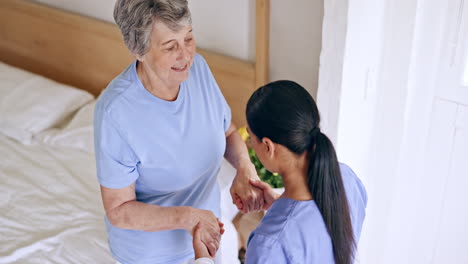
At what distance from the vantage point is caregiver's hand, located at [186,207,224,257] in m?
1.43

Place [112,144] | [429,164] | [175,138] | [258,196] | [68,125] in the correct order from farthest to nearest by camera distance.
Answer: [68,125] < [429,164] < [258,196] < [175,138] < [112,144]

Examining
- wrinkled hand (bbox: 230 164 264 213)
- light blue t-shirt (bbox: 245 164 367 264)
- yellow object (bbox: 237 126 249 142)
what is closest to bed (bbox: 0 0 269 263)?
yellow object (bbox: 237 126 249 142)

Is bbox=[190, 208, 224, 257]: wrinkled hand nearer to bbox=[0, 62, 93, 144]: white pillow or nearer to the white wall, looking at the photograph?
the white wall

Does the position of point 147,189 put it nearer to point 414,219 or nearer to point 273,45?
point 273,45

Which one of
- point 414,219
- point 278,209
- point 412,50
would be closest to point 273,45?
point 412,50

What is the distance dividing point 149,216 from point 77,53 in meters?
1.66

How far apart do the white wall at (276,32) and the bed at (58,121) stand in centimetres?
5

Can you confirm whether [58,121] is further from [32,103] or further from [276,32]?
[276,32]

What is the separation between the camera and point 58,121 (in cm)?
274

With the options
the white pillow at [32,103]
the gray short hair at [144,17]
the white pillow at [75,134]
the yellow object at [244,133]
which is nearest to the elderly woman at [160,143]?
the gray short hair at [144,17]

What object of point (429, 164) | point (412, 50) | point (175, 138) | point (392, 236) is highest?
point (412, 50)

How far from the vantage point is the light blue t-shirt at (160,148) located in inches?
55.0

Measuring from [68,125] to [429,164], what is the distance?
5.44 ft

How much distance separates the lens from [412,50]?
1.89 metres
